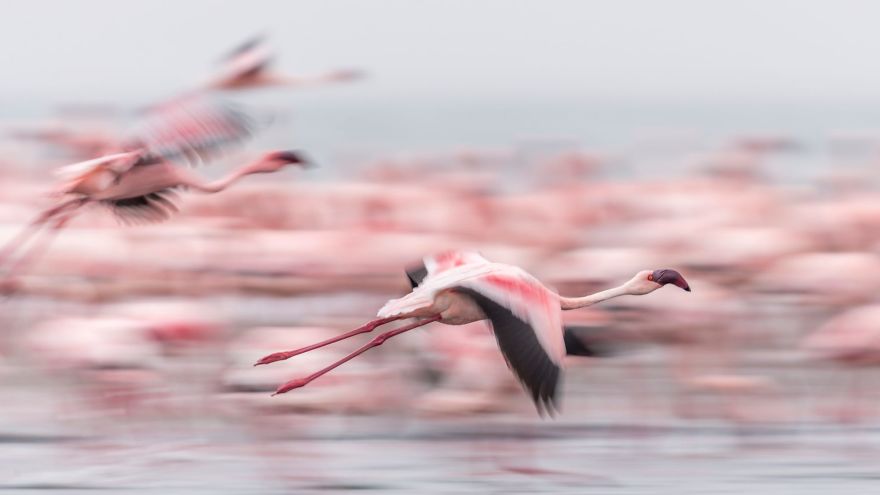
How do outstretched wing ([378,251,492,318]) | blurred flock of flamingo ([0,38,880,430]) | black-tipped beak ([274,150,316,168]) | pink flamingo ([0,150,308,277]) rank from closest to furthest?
1. outstretched wing ([378,251,492,318])
2. pink flamingo ([0,150,308,277])
3. black-tipped beak ([274,150,316,168])
4. blurred flock of flamingo ([0,38,880,430])

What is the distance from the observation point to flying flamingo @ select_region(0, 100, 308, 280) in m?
6.46

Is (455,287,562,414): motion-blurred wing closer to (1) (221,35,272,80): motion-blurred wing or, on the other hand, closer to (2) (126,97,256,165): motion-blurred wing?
(2) (126,97,256,165): motion-blurred wing

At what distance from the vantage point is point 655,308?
955 centimetres

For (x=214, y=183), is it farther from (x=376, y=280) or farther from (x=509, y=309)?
(x=376, y=280)

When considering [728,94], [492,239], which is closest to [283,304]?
[492,239]

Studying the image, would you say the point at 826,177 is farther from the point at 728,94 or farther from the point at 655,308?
the point at 728,94

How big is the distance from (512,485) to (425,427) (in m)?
0.99

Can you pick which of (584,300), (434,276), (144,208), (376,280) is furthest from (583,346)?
(376,280)

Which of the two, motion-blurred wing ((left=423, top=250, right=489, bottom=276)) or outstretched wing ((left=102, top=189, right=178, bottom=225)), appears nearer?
motion-blurred wing ((left=423, top=250, right=489, bottom=276))

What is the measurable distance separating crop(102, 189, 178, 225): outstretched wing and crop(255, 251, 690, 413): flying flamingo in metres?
1.13

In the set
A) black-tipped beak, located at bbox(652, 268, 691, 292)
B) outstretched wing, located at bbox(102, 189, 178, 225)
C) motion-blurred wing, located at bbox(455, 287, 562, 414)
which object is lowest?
motion-blurred wing, located at bbox(455, 287, 562, 414)

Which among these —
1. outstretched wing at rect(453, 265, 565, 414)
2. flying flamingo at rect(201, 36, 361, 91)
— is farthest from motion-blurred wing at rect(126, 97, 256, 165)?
flying flamingo at rect(201, 36, 361, 91)

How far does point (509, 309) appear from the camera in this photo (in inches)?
231

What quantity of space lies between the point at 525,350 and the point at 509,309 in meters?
0.15
